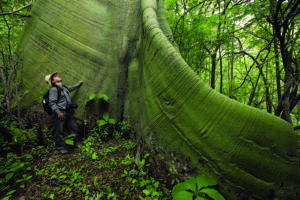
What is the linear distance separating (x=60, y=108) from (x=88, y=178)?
4.53 ft

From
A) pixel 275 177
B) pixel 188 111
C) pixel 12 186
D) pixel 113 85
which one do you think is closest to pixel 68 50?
pixel 113 85

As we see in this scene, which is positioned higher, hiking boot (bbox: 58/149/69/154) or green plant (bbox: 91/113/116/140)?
green plant (bbox: 91/113/116/140)

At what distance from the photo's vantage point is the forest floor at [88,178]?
1.58 metres

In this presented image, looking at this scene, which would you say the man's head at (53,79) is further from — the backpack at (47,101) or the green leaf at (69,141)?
the green leaf at (69,141)

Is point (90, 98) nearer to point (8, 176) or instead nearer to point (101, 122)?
point (101, 122)

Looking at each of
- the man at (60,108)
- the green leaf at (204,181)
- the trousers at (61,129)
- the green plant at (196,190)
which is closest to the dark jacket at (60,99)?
the man at (60,108)

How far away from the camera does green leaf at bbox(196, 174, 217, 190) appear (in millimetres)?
1287

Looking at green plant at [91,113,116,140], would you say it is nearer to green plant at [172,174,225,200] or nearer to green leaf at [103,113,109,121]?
green leaf at [103,113,109,121]

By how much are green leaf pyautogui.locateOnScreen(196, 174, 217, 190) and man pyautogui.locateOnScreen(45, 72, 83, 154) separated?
7.21ft

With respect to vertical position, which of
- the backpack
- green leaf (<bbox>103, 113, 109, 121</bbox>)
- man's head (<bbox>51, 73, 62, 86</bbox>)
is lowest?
→ green leaf (<bbox>103, 113, 109, 121</bbox>)

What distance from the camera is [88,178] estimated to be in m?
1.82

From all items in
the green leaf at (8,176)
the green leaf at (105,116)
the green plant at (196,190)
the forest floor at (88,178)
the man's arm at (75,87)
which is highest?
the man's arm at (75,87)

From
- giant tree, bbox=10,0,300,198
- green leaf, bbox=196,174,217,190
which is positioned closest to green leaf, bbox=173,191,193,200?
green leaf, bbox=196,174,217,190

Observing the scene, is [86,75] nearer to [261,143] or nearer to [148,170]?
[148,170]
